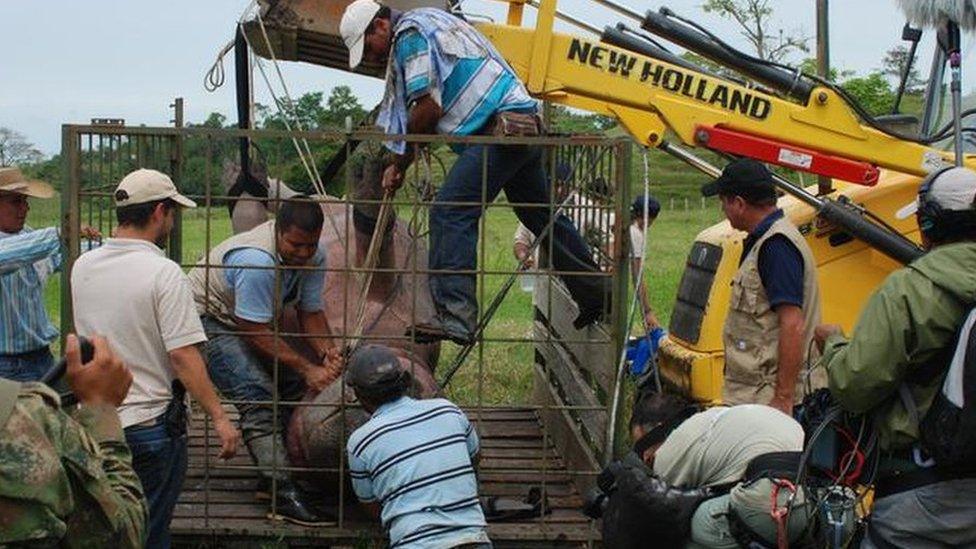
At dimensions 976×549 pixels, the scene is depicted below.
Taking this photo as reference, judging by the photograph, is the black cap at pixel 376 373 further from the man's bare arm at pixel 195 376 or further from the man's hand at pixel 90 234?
the man's hand at pixel 90 234

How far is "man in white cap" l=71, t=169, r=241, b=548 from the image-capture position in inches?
222

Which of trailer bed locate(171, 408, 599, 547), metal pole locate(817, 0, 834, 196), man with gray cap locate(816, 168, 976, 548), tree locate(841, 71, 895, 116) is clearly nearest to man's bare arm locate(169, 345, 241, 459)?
trailer bed locate(171, 408, 599, 547)

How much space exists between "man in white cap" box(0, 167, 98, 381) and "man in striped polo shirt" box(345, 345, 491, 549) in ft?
6.33

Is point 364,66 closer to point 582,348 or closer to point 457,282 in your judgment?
point 457,282

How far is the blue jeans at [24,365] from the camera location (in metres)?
7.15

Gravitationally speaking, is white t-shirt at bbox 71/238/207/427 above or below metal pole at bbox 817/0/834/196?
below

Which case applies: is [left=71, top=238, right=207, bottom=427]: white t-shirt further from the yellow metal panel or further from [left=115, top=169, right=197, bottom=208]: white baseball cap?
Answer: the yellow metal panel

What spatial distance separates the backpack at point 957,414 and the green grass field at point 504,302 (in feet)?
8.16

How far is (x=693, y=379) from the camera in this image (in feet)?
25.9

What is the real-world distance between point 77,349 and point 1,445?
68 cm

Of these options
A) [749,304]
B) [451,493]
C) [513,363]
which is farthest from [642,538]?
[513,363]

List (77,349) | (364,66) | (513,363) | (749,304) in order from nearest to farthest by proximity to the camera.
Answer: (77,349), (749,304), (364,66), (513,363)

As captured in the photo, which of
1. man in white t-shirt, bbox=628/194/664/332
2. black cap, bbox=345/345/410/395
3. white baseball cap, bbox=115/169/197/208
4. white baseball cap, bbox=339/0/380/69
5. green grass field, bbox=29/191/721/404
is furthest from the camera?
green grass field, bbox=29/191/721/404

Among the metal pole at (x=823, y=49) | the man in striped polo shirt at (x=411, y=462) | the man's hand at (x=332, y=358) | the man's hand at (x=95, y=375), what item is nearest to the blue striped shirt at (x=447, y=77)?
the man's hand at (x=332, y=358)
